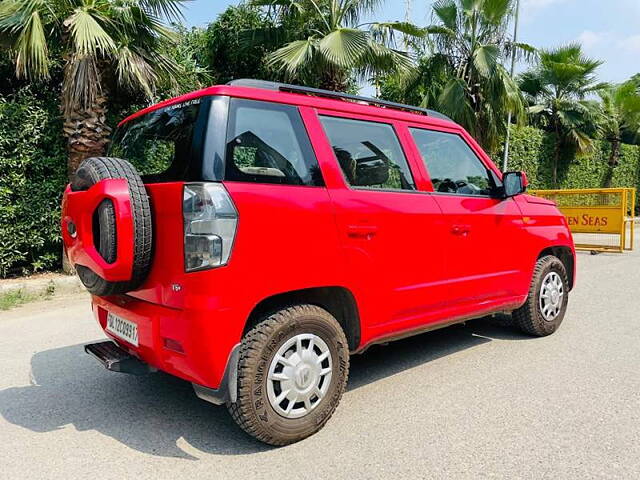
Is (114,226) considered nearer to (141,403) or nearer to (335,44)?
(141,403)

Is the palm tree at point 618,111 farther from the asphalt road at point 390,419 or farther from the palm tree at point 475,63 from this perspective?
the asphalt road at point 390,419

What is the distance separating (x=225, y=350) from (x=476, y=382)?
2.02m


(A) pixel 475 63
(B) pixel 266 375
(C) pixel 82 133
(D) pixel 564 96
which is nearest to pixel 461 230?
(B) pixel 266 375

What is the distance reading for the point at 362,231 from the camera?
3074 mm

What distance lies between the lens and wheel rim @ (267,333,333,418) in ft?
8.96

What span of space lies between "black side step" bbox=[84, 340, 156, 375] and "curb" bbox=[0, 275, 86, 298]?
165 inches

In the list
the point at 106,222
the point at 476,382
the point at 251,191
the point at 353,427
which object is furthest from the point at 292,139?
the point at 476,382

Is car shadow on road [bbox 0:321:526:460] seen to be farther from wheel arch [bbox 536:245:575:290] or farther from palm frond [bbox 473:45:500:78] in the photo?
palm frond [bbox 473:45:500:78]

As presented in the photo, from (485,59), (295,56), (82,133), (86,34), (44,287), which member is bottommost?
(44,287)

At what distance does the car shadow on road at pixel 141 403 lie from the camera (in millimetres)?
2887

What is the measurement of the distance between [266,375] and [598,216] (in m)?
11.7

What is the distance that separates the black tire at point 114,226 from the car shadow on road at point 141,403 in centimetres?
90

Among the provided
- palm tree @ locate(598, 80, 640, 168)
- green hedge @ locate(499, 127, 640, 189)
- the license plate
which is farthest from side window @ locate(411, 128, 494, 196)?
palm tree @ locate(598, 80, 640, 168)

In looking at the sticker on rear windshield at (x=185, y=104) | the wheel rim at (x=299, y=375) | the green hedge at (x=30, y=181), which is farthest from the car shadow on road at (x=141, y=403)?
the green hedge at (x=30, y=181)
